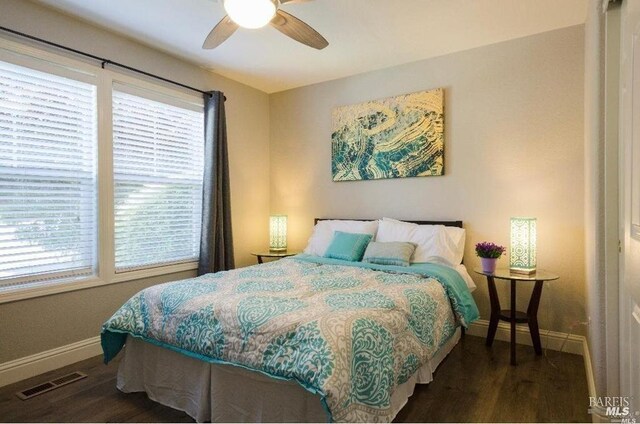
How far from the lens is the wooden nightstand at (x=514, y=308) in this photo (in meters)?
2.70

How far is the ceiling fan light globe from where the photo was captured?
191 centimetres

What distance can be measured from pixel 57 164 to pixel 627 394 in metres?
3.59

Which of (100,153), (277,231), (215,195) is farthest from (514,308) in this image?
(100,153)

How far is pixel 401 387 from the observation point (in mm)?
1973

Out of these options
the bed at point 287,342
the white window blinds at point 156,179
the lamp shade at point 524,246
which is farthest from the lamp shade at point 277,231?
the lamp shade at point 524,246

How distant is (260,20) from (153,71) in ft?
5.85

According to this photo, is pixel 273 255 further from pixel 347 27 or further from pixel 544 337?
pixel 544 337

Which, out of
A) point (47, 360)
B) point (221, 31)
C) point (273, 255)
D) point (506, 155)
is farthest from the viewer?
point (273, 255)

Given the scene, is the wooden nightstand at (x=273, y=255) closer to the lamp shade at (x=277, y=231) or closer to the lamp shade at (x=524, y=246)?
the lamp shade at (x=277, y=231)

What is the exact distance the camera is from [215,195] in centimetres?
367

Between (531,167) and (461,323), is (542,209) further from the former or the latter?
(461,323)

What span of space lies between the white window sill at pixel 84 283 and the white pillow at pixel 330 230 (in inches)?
49.1

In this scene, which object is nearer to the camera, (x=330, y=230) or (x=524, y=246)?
(x=524, y=246)

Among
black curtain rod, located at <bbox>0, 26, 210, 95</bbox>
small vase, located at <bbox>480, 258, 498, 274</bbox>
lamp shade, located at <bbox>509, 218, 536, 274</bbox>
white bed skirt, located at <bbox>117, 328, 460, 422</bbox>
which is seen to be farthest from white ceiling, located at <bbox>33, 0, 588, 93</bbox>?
white bed skirt, located at <bbox>117, 328, 460, 422</bbox>
